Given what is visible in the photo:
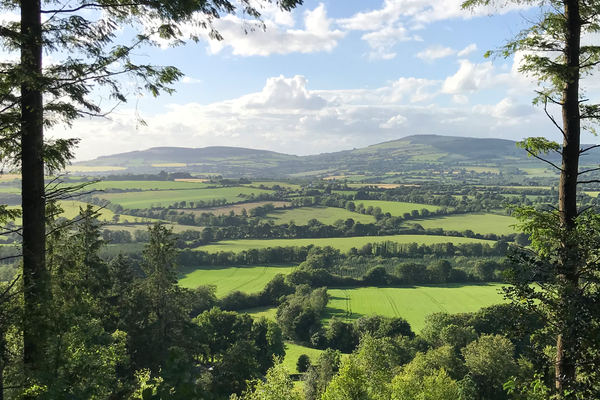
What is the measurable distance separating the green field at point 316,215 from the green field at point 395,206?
8.74 meters

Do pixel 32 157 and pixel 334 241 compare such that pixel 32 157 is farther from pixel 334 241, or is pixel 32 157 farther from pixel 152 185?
pixel 152 185

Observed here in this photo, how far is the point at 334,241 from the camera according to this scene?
313 feet

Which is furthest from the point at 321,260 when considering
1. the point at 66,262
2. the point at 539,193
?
the point at 539,193

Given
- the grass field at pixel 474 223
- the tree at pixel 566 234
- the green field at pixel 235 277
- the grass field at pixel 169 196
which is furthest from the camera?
the grass field at pixel 169 196

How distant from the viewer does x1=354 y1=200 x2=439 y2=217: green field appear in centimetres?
12057

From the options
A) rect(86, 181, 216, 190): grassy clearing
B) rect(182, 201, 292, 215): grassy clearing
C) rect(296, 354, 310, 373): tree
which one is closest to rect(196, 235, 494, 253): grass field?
rect(182, 201, 292, 215): grassy clearing

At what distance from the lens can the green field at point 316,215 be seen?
112m

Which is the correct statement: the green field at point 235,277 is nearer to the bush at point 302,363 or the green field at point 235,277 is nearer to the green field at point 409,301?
the green field at point 409,301

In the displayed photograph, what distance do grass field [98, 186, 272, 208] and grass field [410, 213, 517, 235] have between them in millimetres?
67001

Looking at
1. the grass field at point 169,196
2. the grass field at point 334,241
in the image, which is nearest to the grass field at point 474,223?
the grass field at point 334,241

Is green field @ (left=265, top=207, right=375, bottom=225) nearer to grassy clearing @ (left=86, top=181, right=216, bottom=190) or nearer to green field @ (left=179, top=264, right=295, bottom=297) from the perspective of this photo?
green field @ (left=179, top=264, right=295, bottom=297)

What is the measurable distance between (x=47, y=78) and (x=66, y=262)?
927cm

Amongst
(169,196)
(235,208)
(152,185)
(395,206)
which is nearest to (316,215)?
(235,208)

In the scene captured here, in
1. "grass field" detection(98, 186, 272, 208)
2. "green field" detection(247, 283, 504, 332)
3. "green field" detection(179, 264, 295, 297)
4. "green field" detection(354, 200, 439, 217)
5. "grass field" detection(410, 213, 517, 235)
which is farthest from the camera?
"grass field" detection(98, 186, 272, 208)
